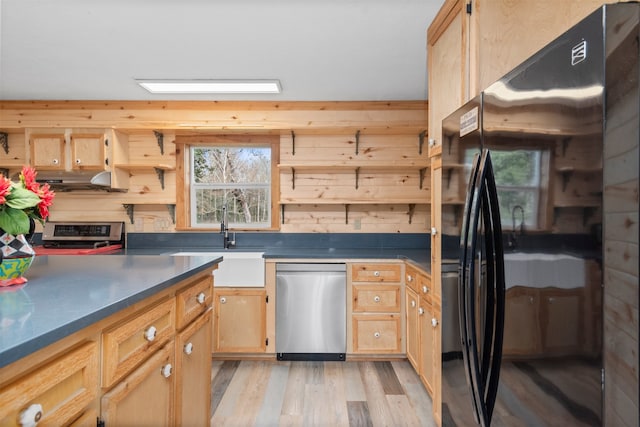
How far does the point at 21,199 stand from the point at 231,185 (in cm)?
256

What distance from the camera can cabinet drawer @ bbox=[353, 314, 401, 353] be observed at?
2959 millimetres

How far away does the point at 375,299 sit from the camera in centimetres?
296

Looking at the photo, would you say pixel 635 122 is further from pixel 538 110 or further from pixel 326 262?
pixel 326 262

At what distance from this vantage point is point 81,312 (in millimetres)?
899

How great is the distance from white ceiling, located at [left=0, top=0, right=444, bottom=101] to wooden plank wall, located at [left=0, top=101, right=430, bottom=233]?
0.26 m

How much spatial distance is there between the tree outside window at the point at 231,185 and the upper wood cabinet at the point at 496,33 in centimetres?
236

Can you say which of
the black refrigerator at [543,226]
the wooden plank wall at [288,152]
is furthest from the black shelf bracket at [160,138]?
the black refrigerator at [543,226]

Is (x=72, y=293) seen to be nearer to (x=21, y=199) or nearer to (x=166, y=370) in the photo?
(x=21, y=199)

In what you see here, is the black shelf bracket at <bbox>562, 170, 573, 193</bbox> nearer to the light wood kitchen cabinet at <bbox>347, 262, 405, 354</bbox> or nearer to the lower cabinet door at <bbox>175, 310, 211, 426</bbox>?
the lower cabinet door at <bbox>175, 310, 211, 426</bbox>

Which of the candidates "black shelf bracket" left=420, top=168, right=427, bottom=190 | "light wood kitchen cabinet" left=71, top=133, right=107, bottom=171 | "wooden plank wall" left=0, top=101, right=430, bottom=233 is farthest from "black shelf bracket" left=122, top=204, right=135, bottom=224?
"black shelf bracket" left=420, top=168, right=427, bottom=190

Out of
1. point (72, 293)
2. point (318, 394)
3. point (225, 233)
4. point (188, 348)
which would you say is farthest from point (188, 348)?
point (225, 233)

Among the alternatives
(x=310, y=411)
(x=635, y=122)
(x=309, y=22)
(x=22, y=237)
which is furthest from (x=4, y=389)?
(x=309, y=22)

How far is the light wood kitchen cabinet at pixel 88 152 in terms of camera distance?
326 cm

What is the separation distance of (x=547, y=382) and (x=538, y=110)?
61 cm
